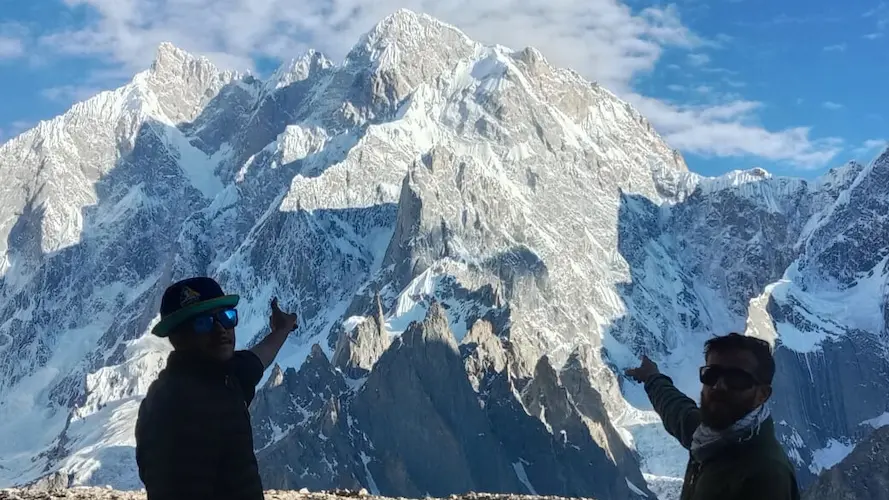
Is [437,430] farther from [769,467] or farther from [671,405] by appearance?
[769,467]

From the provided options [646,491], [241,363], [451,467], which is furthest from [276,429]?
[241,363]

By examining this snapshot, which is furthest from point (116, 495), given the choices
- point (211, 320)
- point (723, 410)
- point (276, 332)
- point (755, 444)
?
point (755, 444)

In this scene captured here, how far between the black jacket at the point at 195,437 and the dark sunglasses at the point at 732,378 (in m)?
2.92

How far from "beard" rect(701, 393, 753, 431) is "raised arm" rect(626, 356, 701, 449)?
0.37 metres

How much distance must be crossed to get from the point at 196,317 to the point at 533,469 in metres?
175

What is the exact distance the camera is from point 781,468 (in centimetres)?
697

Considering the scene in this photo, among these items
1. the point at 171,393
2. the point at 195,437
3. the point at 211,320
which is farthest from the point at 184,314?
the point at 195,437

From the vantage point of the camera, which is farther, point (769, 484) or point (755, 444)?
point (755, 444)

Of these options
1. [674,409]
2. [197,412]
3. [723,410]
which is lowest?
[723,410]

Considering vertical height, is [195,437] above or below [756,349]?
below

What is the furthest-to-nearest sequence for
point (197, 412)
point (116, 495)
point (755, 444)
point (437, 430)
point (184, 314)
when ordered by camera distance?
point (437, 430), point (116, 495), point (184, 314), point (197, 412), point (755, 444)

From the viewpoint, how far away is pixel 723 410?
7324 mm

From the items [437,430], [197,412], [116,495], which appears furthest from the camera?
[437,430]

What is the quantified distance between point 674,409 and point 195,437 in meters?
3.20
